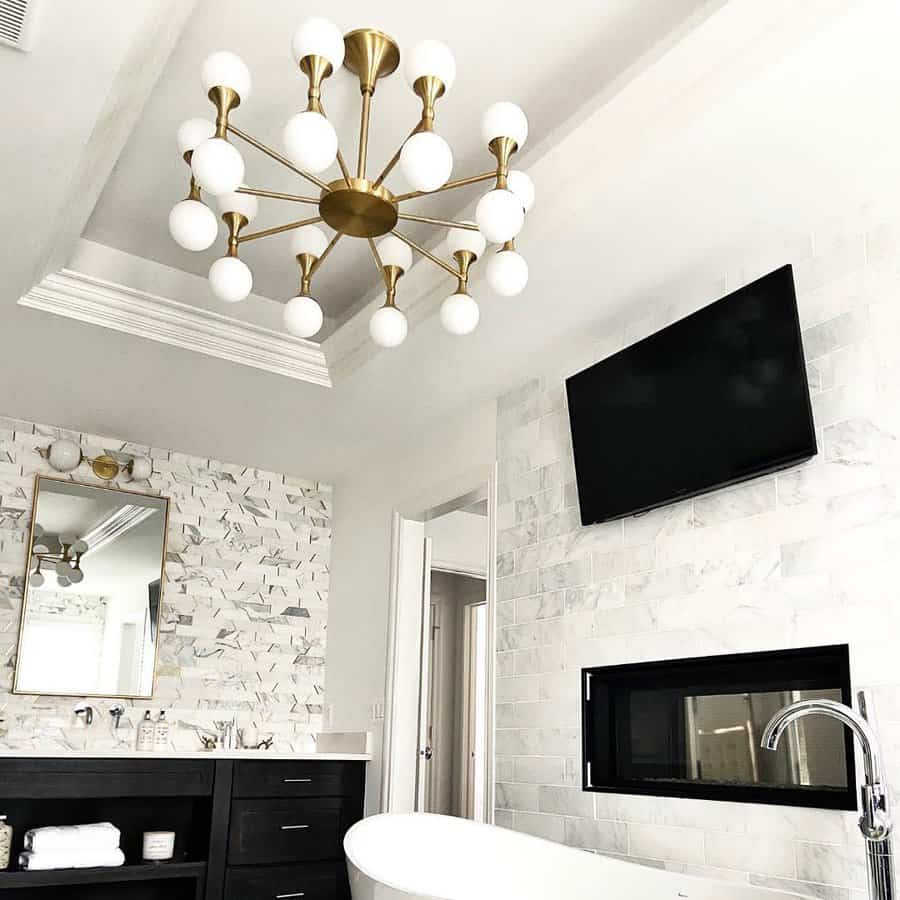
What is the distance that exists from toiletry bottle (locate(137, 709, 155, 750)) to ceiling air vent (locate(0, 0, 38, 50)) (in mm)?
3023

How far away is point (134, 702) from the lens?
438cm

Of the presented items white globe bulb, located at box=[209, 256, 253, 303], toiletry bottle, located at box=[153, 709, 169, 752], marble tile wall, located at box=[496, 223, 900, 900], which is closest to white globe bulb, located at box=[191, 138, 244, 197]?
white globe bulb, located at box=[209, 256, 253, 303]

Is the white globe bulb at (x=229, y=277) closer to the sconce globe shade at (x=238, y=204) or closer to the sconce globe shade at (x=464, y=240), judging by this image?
the sconce globe shade at (x=238, y=204)

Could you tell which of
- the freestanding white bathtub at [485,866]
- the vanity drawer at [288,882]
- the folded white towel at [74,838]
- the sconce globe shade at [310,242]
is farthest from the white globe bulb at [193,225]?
the vanity drawer at [288,882]

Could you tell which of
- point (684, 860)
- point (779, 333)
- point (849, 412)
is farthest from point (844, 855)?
point (779, 333)

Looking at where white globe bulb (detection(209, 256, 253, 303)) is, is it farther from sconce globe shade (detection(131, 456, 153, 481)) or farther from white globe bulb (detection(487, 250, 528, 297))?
sconce globe shade (detection(131, 456, 153, 481))

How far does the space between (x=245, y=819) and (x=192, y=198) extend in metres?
2.70

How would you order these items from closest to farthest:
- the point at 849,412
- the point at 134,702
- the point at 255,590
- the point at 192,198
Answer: the point at 192,198
the point at 849,412
the point at 134,702
the point at 255,590

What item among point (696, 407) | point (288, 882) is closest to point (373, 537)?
point (288, 882)

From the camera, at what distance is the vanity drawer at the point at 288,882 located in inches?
150

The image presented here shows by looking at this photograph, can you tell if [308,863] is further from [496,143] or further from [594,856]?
[496,143]

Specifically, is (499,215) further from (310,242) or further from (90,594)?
(90,594)

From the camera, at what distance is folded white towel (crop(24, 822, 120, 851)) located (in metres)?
3.50

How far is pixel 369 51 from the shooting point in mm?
2201
